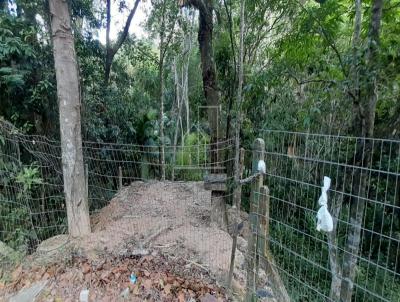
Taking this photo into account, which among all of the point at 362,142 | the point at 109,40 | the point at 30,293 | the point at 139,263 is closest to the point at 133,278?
the point at 139,263

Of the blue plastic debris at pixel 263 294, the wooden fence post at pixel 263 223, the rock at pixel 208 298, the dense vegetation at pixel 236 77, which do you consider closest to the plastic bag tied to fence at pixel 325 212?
the dense vegetation at pixel 236 77

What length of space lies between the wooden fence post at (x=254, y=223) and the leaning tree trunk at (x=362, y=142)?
2.02ft

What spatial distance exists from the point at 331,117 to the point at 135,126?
4399 mm

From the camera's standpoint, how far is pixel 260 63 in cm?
570

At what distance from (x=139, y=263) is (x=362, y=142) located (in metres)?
2.17

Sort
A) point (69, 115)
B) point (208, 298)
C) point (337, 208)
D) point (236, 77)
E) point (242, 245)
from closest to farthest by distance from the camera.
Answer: point (208, 298)
point (337, 208)
point (69, 115)
point (242, 245)
point (236, 77)

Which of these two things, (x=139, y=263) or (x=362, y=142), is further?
(x=139, y=263)

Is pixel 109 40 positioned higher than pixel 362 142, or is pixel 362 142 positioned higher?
pixel 109 40

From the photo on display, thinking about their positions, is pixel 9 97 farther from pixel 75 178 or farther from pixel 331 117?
pixel 331 117

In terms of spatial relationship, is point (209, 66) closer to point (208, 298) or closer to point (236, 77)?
point (236, 77)

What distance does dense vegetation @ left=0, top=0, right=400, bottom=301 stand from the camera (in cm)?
277

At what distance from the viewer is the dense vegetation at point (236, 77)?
2770 millimetres

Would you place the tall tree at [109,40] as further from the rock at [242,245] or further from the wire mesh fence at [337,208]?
the rock at [242,245]

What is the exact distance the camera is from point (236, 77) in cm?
496
